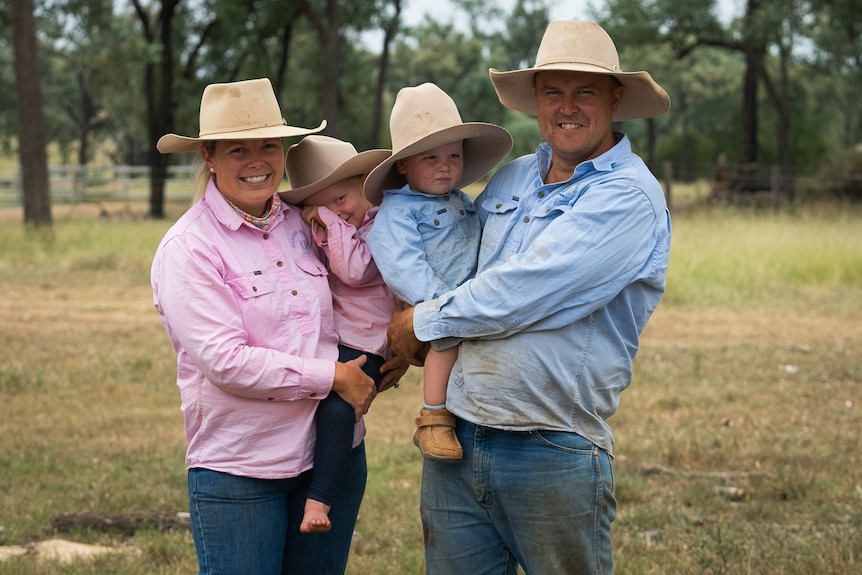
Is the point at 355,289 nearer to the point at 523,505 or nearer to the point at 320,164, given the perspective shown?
the point at 320,164

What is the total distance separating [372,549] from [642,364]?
14.2 feet

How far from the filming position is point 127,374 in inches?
339

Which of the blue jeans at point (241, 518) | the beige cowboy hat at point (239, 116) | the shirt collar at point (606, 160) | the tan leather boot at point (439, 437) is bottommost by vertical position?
the blue jeans at point (241, 518)

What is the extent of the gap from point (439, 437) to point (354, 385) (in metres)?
0.30

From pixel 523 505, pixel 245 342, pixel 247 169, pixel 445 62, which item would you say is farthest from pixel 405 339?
pixel 445 62

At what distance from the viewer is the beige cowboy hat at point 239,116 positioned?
10.1 feet

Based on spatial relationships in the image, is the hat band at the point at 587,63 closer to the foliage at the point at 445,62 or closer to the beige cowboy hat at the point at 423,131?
the beige cowboy hat at the point at 423,131

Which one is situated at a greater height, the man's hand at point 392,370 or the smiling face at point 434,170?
the smiling face at point 434,170

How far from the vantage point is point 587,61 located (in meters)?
2.99

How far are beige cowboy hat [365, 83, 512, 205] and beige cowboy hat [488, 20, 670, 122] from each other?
0.17 meters

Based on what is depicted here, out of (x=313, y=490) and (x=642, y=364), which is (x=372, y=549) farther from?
(x=642, y=364)

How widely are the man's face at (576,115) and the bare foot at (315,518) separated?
3.87 feet

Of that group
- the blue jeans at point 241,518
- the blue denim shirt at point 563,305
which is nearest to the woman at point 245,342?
the blue jeans at point 241,518

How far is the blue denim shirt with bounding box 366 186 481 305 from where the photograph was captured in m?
3.08
